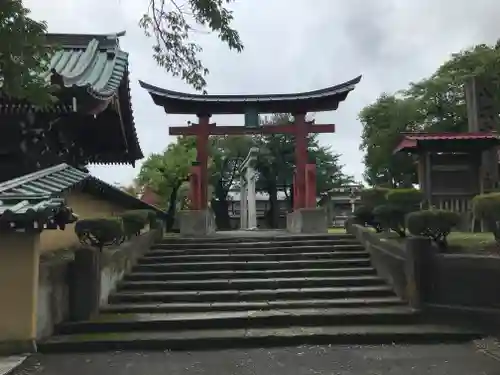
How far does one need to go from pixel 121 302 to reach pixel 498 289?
240 inches

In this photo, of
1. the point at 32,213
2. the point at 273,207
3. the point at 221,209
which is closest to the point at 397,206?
the point at 32,213

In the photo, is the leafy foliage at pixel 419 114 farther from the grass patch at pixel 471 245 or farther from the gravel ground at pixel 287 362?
the gravel ground at pixel 287 362

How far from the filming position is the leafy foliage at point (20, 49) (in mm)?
4863

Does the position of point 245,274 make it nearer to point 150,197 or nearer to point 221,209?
point 150,197

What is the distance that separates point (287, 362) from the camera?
19.9 ft

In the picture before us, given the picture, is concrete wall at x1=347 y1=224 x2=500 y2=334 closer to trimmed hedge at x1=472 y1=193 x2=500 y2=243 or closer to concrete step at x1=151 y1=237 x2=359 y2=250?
trimmed hedge at x1=472 y1=193 x2=500 y2=243

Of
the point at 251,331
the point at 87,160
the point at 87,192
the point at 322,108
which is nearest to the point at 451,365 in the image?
the point at 251,331

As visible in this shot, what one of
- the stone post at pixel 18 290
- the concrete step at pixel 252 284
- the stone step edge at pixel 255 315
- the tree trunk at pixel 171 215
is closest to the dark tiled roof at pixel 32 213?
the stone post at pixel 18 290

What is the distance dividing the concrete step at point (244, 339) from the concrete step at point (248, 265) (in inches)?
123

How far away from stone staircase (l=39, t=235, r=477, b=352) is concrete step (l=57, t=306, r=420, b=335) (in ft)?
0.05

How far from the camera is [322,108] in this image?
15914 mm

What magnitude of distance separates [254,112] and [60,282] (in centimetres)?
975

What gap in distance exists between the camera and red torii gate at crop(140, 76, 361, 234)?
15.3 meters

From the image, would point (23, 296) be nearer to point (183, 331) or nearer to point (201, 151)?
point (183, 331)
